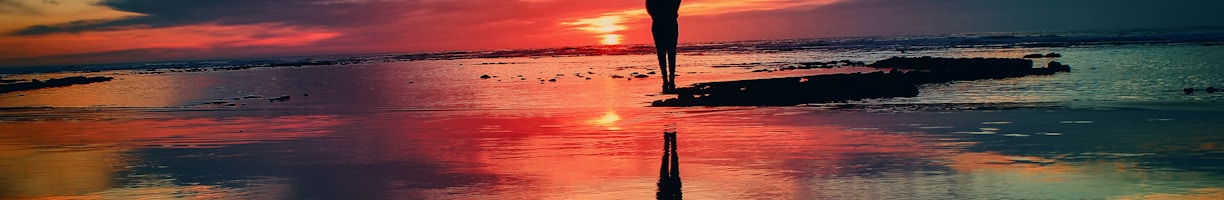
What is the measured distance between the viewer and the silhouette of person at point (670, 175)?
25.5 feet

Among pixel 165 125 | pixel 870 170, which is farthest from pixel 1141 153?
pixel 165 125

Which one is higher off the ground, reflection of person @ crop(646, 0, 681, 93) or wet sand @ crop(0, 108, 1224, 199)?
reflection of person @ crop(646, 0, 681, 93)

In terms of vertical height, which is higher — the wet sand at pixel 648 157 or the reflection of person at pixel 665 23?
the reflection of person at pixel 665 23

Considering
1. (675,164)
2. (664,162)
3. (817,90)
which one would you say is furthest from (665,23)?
(817,90)

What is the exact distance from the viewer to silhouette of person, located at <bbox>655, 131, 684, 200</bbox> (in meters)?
7.77

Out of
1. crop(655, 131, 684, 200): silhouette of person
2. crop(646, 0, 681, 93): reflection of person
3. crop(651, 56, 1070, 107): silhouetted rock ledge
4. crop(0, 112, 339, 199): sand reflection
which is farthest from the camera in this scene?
crop(651, 56, 1070, 107): silhouetted rock ledge

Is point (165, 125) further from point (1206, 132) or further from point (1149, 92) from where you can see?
point (1149, 92)

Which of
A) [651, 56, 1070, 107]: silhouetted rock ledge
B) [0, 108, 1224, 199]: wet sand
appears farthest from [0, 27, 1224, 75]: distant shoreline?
[0, 108, 1224, 199]: wet sand

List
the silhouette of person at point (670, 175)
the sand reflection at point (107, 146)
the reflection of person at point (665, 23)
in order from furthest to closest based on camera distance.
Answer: the sand reflection at point (107, 146) < the silhouette of person at point (670, 175) < the reflection of person at point (665, 23)

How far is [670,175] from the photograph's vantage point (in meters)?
8.80

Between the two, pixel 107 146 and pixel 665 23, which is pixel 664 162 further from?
pixel 107 146

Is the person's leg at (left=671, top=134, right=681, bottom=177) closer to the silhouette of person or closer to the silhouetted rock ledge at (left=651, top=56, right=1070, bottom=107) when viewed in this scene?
the silhouette of person

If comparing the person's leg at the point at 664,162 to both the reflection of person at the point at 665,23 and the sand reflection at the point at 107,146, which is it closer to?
the sand reflection at the point at 107,146

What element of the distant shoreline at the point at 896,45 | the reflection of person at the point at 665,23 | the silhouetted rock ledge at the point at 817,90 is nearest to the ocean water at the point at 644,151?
the silhouetted rock ledge at the point at 817,90
